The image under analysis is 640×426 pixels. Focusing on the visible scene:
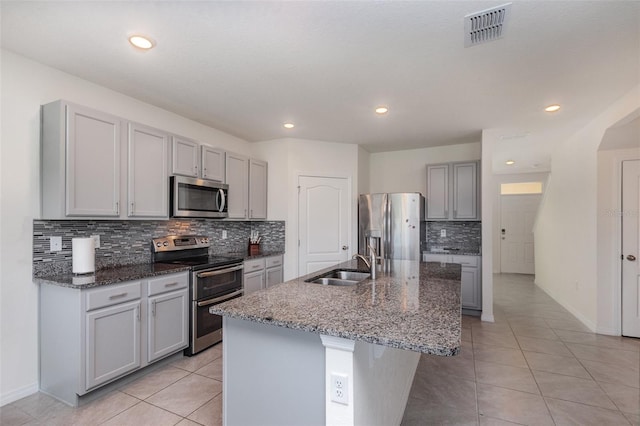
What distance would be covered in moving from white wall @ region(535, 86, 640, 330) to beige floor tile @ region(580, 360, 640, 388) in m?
1.06

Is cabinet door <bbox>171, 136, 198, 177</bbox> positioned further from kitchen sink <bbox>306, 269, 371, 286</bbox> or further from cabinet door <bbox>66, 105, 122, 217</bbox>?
kitchen sink <bbox>306, 269, 371, 286</bbox>

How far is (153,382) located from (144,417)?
1.60 ft

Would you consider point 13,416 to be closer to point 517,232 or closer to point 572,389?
point 572,389

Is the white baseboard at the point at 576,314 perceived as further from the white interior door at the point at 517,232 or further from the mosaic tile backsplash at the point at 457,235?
the white interior door at the point at 517,232

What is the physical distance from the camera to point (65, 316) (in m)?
2.21

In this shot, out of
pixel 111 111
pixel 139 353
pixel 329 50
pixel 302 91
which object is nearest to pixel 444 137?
pixel 302 91

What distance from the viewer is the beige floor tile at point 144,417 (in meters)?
2.02

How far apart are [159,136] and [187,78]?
690 mm

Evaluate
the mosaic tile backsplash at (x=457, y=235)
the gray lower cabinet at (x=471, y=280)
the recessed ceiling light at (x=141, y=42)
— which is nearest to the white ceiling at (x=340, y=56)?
the recessed ceiling light at (x=141, y=42)

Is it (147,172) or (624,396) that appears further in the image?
(147,172)

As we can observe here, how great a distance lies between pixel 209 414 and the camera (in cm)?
211

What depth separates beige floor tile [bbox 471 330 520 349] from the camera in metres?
3.30

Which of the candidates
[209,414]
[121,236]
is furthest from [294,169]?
[209,414]

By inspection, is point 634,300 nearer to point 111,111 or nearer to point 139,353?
point 139,353
